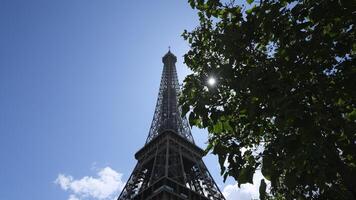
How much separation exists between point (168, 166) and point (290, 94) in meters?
43.0

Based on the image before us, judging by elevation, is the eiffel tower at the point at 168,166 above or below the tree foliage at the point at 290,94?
above

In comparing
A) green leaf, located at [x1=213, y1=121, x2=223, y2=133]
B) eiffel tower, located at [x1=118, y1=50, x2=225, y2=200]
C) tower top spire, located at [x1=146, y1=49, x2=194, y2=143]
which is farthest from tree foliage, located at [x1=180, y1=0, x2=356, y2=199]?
tower top spire, located at [x1=146, y1=49, x2=194, y2=143]

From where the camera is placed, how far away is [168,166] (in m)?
47.2

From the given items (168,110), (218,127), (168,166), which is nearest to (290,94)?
(218,127)

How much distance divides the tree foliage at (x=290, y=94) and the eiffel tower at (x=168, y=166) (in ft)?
112

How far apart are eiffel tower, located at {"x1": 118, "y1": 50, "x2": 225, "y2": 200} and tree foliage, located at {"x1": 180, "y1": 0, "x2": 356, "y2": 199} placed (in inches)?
1341

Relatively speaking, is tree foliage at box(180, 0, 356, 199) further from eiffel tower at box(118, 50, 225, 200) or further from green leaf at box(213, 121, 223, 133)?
eiffel tower at box(118, 50, 225, 200)

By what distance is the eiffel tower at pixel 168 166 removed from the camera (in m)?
42.8

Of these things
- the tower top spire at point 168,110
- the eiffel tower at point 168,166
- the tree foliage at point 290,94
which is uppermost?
the tower top spire at point 168,110

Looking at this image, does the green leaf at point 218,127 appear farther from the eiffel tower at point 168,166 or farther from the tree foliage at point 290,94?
the eiffel tower at point 168,166

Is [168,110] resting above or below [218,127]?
above

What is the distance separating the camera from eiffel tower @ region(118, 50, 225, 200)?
42844 mm

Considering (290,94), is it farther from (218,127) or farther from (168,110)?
(168,110)

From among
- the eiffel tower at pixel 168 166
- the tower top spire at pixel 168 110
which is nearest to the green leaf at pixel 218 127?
the eiffel tower at pixel 168 166
